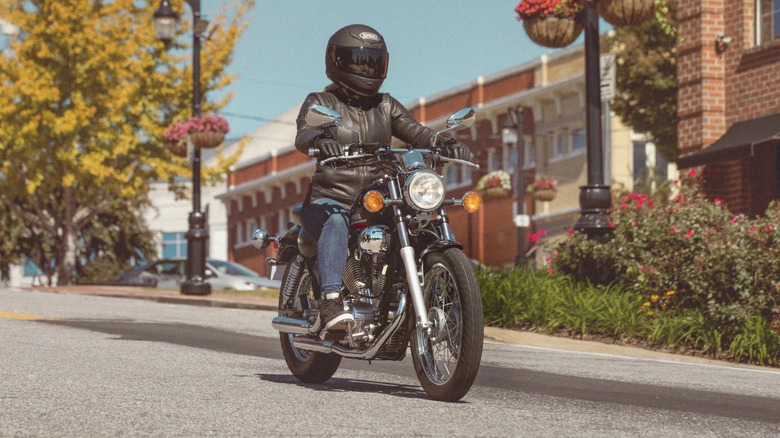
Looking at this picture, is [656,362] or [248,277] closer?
[656,362]

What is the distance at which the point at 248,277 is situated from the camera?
1203 inches

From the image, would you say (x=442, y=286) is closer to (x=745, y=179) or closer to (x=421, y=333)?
(x=421, y=333)

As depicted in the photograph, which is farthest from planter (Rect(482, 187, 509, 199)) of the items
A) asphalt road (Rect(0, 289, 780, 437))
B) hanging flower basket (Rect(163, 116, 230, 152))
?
asphalt road (Rect(0, 289, 780, 437))

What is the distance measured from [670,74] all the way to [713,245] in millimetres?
19709

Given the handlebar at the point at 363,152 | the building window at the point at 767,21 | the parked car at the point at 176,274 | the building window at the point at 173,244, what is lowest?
the parked car at the point at 176,274

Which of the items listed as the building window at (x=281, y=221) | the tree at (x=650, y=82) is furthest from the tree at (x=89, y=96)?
the building window at (x=281, y=221)

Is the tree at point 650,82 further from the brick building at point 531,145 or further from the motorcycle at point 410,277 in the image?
the motorcycle at point 410,277

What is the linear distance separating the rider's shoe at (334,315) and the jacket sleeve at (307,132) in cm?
79

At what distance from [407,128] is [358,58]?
0.49 metres

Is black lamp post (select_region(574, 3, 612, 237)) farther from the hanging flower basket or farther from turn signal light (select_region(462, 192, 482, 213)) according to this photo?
the hanging flower basket

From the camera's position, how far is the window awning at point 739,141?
61.1 ft

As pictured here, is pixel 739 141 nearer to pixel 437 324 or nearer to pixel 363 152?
pixel 363 152

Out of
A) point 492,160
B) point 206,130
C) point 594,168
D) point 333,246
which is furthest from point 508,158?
point 333,246

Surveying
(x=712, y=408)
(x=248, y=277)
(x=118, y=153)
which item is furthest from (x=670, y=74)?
(x=712, y=408)
